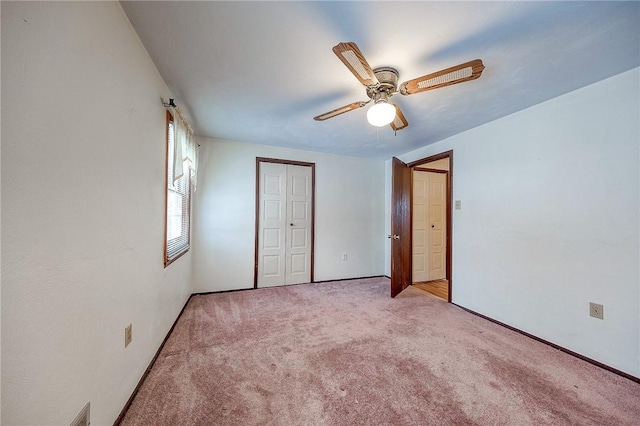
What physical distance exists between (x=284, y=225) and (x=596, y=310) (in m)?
3.47

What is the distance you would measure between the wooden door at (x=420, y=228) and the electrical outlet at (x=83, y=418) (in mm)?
4071

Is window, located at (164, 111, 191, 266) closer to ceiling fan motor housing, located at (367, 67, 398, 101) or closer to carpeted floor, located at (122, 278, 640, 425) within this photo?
carpeted floor, located at (122, 278, 640, 425)

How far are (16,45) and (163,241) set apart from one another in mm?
1559

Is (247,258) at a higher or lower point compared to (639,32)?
lower

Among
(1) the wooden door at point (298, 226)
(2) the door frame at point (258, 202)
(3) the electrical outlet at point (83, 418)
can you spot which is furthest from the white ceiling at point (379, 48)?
(3) the electrical outlet at point (83, 418)

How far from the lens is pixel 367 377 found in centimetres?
171

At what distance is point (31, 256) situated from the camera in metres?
0.78

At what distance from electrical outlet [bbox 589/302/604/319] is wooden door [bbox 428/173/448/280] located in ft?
7.95

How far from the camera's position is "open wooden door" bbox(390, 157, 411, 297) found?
11.0ft

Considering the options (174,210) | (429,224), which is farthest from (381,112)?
(429,224)

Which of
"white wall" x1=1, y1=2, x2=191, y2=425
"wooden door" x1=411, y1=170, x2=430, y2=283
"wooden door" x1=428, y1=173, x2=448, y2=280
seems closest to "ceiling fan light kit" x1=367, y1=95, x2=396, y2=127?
"white wall" x1=1, y1=2, x2=191, y2=425

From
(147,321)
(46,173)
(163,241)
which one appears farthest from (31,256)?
(163,241)

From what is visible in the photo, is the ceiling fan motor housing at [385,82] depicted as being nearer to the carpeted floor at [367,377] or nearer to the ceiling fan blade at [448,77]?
the ceiling fan blade at [448,77]

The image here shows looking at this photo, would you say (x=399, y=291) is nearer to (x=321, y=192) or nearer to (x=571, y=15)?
(x=321, y=192)
